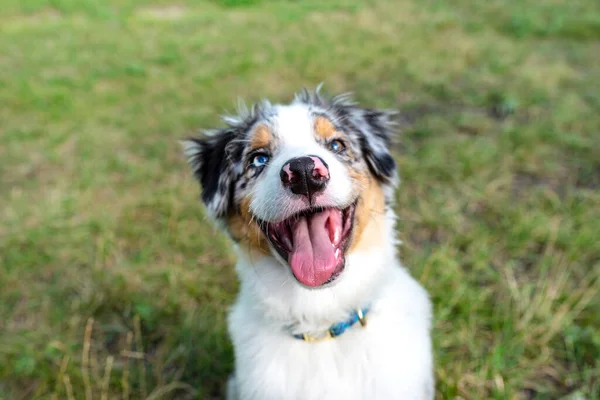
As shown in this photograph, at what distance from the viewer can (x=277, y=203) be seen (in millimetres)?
2248

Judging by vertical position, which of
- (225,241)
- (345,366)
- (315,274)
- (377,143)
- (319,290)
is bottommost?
(225,241)

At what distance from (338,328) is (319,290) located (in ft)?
0.82

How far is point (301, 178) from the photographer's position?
213 centimetres

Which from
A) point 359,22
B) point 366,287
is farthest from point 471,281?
point 359,22

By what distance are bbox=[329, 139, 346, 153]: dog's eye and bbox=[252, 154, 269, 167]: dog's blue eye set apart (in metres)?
0.36

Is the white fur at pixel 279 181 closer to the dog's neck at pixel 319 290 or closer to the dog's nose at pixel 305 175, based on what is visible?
the dog's nose at pixel 305 175

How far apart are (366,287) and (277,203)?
694 mm

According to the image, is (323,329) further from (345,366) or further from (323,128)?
(323,128)

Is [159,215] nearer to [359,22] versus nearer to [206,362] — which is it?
[206,362]

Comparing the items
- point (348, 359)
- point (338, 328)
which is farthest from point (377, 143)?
point (348, 359)

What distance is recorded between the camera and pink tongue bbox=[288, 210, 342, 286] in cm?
224

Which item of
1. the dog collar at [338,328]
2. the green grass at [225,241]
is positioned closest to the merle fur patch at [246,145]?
the dog collar at [338,328]

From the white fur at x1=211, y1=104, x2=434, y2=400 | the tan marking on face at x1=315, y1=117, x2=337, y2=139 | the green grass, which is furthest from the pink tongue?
the green grass

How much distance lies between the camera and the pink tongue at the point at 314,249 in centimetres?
224
